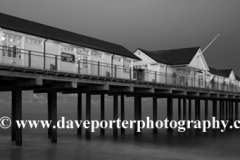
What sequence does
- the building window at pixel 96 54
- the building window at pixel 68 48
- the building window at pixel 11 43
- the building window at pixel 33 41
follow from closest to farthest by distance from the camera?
1. the building window at pixel 11 43
2. the building window at pixel 33 41
3. the building window at pixel 68 48
4. the building window at pixel 96 54

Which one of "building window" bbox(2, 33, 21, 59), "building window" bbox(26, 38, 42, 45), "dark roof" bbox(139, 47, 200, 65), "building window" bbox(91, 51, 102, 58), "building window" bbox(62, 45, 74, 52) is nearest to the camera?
"building window" bbox(2, 33, 21, 59)

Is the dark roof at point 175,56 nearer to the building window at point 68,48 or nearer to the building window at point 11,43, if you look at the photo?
the building window at point 68,48

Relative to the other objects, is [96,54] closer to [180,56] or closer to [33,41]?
[33,41]

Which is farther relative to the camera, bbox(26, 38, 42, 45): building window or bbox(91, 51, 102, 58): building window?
bbox(91, 51, 102, 58): building window

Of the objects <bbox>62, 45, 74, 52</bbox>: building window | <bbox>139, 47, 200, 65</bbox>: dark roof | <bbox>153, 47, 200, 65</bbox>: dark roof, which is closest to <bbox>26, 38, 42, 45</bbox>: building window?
<bbox>62, 45, 74, 52</bbox>: building window

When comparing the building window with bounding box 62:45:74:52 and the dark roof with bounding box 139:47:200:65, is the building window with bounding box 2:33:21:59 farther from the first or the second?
the dark roof with bounding box 139:47:200:65

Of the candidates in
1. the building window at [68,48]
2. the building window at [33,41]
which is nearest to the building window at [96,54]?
the building window at [68,48]

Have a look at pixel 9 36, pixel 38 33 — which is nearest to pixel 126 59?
pixel 38 33

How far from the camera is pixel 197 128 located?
53.4 metres

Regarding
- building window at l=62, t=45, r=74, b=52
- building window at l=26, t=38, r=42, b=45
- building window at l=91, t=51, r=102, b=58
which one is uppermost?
building window at l=26, t=38, r=42, b=45

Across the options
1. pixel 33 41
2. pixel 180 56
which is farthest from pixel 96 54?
pixel 180 56

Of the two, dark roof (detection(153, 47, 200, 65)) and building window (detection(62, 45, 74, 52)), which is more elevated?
dark roof (detection(153, 47, 200, 65))

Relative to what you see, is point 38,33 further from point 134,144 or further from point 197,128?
point 197,128

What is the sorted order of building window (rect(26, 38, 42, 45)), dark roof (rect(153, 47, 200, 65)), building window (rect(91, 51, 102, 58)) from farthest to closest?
1. dark roof (rect(153, 47, 200, 65))
2. building window (rect(91, 51, 102, 58))
3. building window (rect(26, 38, 42, 45))
